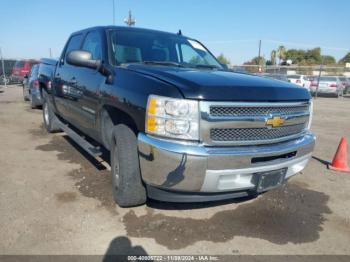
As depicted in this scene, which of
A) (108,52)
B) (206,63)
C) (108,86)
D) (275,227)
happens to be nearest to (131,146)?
(108,86)

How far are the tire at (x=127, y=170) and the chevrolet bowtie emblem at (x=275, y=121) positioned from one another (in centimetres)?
128

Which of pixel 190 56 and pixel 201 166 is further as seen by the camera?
pixel 190 56

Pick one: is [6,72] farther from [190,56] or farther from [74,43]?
[190,56]

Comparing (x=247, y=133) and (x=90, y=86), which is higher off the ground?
(x=90, y=86)

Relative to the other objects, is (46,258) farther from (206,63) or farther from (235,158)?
(206,63)

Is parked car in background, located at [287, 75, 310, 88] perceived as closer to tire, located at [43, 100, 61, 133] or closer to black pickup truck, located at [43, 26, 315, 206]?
tire, located at [43, 100, 61, 133]

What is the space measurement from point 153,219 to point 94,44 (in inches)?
97.0

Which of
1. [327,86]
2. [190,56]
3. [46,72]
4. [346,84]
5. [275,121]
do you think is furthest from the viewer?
[346,84]

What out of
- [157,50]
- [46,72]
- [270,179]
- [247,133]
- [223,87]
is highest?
[157,50]

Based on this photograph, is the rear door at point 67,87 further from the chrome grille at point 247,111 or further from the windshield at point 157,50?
the chrome grille at point 247,111

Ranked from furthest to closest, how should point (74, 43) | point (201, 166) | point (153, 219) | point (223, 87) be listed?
point (74, 43), point (153, 219), point (223, 87), point (201, 166)

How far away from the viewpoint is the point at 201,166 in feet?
9.33

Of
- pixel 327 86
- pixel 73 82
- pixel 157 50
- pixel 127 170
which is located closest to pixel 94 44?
pixel 73 82

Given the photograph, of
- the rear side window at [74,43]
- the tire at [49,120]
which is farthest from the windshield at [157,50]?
the tire at [49,120]
